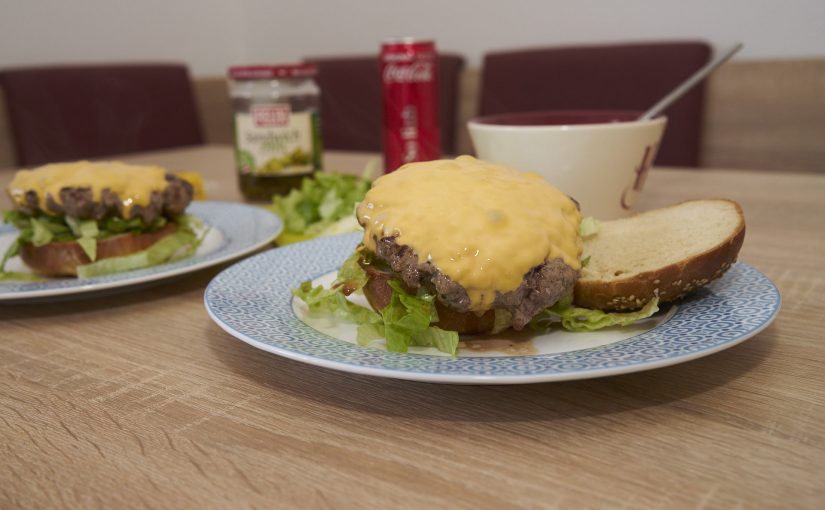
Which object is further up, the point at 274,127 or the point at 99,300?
the point at 274,127

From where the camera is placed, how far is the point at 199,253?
4.25 feet

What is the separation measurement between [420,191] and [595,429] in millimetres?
321

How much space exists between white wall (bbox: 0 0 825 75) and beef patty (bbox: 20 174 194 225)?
2.60 metres

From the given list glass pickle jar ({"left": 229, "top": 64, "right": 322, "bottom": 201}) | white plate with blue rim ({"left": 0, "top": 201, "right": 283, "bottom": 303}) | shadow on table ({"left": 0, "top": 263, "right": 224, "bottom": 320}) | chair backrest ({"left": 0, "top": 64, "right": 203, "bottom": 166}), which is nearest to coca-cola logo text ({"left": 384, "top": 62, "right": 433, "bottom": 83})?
glass pickle jar ({"left": 229, "top": 64, "right": 322, "bottom": 201})

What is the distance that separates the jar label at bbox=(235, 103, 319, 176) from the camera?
169 centimetres

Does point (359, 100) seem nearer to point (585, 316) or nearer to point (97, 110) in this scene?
point (97, 110)

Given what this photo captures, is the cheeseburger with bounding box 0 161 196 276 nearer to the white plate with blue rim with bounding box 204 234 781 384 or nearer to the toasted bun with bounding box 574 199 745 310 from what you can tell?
the white plate with blue rim with bounding box 204 234 781 384

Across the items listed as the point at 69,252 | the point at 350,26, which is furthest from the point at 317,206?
the point at 350,26

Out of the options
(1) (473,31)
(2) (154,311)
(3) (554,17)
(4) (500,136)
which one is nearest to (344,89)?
(1) (473,31)

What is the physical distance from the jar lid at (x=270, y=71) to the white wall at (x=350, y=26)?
2043 millimetres

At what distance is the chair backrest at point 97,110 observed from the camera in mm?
3420

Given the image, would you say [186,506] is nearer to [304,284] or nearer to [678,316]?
[304,284]

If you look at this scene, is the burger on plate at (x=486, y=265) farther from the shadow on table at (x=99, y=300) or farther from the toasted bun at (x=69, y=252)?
the toasted bun at (x=69, y=252)

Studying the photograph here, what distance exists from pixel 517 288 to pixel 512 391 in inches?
4.2
